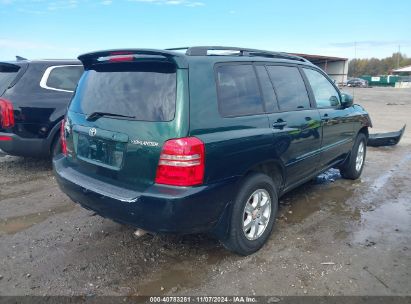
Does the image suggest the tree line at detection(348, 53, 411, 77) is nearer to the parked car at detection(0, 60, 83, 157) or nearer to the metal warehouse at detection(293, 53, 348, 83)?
the metal warehouse at detection(293, 53, 348, 83)

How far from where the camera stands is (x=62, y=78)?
20.0 feet

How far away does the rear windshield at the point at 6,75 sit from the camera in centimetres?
561

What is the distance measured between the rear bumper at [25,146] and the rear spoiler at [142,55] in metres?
2.71

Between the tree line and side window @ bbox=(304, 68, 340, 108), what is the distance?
9219 centimetres

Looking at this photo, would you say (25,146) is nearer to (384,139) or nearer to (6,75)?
(6,75)

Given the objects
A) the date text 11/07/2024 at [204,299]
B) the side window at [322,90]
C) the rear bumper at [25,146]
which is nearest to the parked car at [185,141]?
the date text 11/07/2024 at [204,299]

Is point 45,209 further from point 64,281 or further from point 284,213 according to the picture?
point 284,213

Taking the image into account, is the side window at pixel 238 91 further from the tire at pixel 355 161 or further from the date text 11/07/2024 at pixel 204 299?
the tire at pixel 355 161

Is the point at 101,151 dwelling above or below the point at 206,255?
above

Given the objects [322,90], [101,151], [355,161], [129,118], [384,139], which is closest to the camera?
[129,118]

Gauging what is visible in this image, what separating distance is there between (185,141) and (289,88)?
1.78 metres

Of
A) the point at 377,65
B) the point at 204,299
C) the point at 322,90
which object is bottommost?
the point at 204,299

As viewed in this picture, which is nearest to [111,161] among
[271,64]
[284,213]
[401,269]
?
[271,64]

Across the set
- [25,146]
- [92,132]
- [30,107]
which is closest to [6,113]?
[30,107]
